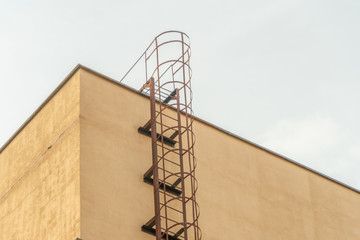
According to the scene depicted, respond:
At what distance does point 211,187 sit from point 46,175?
510 centimetres

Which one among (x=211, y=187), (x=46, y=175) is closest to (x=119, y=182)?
(x=46, y=175)

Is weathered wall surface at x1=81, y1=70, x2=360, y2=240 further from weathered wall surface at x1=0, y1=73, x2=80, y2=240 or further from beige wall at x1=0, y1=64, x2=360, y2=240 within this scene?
weathered wall surface at x1=0, y1=73, x2=80, y2=240

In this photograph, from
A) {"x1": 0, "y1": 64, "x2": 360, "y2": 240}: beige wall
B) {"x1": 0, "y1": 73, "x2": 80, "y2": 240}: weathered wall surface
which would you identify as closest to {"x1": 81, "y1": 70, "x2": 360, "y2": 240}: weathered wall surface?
{"x1": 0, "y1": 64, "x2": 360, "y2": 240}: beige wall

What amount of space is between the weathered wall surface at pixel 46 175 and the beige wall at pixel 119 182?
3 centimetres

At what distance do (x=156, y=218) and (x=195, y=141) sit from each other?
14.3 feet

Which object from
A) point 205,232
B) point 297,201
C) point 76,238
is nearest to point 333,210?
point 297,201

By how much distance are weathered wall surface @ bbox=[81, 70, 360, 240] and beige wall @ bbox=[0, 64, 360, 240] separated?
3 cm

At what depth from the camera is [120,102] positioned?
1148 inches

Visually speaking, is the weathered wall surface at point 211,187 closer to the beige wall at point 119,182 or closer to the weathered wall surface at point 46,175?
the beige wall at point 119,182

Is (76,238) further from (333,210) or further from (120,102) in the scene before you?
(333,210)

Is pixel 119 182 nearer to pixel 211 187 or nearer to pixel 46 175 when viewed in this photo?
pixel 46 175

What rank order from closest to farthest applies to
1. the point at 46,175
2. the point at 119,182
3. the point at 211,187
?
the point at 119,182
the point at 46,175
the point at 211,187

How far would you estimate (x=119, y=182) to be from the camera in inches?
1079

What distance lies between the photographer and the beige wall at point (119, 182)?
2675 cm
